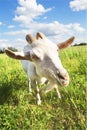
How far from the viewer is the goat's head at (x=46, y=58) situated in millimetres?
6406

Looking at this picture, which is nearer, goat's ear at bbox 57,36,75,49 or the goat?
the goat

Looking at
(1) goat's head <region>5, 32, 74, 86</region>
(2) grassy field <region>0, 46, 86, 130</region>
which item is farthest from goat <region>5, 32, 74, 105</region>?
(2) grassy field <region>0, 46, 86, 130</region>

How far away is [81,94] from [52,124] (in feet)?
3.81

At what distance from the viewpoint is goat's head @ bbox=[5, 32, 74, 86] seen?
6.41 metres

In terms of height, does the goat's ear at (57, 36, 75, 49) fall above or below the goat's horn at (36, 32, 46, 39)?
below

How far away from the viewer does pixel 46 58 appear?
6812mm

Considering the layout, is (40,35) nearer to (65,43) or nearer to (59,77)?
(65,43)

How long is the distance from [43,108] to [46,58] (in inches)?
52.0

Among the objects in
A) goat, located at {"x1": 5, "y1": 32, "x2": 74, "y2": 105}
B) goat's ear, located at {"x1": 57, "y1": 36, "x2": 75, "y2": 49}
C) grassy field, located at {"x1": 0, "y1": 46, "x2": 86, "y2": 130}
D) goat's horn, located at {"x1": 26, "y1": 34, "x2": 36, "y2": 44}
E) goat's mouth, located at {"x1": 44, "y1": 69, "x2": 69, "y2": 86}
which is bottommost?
grassy field, located at {"x1": 0, "y1": 46, "x2": 86, "y2": 130}

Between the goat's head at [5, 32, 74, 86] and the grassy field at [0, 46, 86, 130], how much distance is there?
50 cm

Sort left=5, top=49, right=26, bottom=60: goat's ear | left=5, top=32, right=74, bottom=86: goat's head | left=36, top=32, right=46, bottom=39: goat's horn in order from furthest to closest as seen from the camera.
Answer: left=36, top=32, right=46, bottom=39: goat's horn, left=5, top=49, right=26, bottom=60: goat's ear, left=5, top=32, right=74, bottom=86: goat's head

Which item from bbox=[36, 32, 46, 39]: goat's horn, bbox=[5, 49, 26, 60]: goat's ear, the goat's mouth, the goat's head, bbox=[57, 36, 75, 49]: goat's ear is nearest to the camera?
the goat's mouth

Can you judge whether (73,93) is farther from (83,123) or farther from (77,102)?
(83,123)

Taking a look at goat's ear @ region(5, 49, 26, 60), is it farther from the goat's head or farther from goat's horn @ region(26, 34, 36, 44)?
goat's horn @ region(26, 34, 36, 44)
